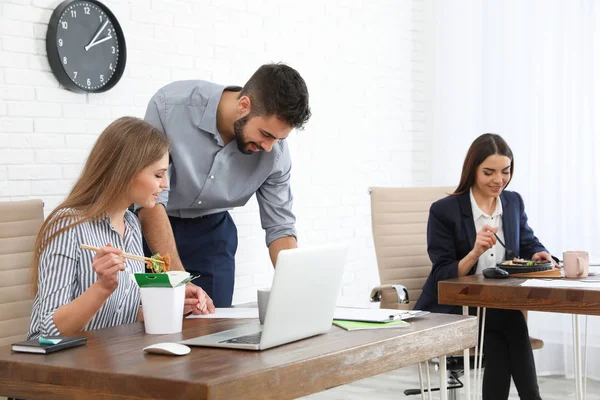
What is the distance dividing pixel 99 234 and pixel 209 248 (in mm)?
897

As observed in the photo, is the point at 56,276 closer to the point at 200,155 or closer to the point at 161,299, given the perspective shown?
the point at 161,299

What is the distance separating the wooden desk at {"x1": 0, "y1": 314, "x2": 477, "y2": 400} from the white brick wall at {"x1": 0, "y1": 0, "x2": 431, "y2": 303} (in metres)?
1.67

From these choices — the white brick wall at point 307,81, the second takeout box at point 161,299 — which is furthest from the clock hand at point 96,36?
the second takeout box at point 161,299

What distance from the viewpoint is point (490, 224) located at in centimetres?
359

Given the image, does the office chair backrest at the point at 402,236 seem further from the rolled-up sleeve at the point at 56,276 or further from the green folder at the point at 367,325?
the rolled-up sleeve at the point at 56,276

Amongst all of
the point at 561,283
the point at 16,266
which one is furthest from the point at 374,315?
the point at 16,266

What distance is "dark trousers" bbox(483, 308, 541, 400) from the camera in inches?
132

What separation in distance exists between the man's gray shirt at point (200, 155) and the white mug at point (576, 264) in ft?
3.49

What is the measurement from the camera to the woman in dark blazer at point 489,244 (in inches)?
132

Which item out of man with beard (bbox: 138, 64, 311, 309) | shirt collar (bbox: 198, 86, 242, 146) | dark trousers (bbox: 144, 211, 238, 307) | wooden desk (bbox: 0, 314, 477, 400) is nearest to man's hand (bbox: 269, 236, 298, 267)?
man with beard (bbox: 138, 64, 311, 309)

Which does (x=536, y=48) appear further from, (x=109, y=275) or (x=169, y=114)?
(x=109, y=275)

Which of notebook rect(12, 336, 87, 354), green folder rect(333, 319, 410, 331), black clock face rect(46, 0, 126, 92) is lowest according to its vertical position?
green folder rect(333, 319, 410, 331)

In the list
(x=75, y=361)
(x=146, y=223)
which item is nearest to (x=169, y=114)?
(x=146, y=223)

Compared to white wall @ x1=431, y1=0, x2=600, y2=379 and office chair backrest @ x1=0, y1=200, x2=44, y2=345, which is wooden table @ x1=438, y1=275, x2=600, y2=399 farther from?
white wall @ x1=431, y1=0, x2=600, y2=379
